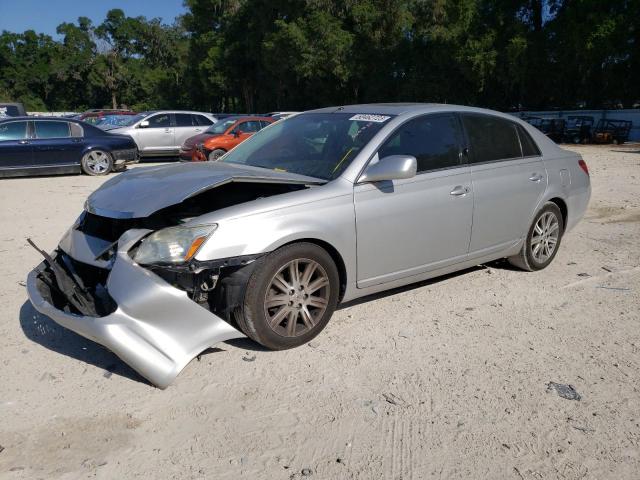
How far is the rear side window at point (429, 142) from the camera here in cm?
446

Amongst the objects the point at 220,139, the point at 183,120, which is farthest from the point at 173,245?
the point at 183,120

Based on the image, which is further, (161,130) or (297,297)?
(161,130)

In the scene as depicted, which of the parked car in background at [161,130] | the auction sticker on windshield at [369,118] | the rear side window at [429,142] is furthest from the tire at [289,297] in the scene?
the parked car in background at [161,130]

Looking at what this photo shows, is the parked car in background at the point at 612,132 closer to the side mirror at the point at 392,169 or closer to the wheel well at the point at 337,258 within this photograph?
the side mirror at the point at 392,169

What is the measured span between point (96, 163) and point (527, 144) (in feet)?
36.6

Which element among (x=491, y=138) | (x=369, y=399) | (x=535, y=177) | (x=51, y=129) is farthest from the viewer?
(x=51, y=129)

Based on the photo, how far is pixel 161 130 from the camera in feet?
57.5

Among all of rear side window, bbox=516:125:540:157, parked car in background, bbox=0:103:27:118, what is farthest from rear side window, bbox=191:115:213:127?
rear side window, bbox=516:125:540:157

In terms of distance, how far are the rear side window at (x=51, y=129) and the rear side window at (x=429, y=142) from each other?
11368 millimetres

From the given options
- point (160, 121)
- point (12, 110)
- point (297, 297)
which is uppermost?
point (12, 110)

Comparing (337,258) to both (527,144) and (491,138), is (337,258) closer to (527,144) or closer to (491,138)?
(491,138)

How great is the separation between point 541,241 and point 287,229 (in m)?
3.06

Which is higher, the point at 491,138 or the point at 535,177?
the point at 491,138

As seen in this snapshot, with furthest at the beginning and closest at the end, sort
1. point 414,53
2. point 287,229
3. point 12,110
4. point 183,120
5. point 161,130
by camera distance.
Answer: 1. point 414,53
2. point 12,110
3. point 183,120
4. point 161,130
5. point 287,229
